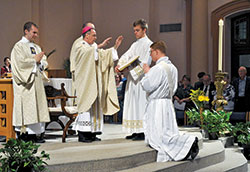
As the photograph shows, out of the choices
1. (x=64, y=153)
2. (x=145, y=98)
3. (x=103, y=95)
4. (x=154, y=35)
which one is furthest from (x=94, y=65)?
(x=154, y=35)

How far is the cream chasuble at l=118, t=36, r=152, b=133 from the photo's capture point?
5.44 metres

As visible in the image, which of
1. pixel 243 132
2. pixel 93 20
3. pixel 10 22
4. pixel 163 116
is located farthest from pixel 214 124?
pixel 93 20

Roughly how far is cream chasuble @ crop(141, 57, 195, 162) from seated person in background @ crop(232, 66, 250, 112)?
353 cm

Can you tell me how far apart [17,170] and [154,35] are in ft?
29.6

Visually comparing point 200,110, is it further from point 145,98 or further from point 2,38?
point 2,38

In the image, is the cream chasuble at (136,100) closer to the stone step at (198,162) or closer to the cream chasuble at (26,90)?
the stone step at (198,162)

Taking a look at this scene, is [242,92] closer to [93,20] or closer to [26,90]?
[26,90]

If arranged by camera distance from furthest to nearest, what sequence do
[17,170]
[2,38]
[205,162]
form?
[2,38], [205,162], [17,170]

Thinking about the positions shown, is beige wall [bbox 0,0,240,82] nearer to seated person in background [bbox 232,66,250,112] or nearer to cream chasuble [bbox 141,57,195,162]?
seated person in background [bbox 232,66,250,112]

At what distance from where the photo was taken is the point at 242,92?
8.15 meters

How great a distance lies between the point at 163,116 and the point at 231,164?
1.20 m

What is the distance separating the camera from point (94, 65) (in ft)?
17.5

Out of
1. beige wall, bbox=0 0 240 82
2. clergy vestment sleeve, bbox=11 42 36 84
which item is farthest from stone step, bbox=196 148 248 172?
beige wall, bbox=0 0 240 82

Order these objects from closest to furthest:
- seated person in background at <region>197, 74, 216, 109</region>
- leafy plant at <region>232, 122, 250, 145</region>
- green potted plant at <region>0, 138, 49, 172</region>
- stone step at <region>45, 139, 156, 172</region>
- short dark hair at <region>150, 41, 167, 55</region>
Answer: green potted plant at <region>0, 138, 49, 172</region>
stone step at <region>45, 139, 156, 172</region>
short dark hair at <region>150, 41, 167, 55</region>
leafy plant at <region>232, 122, 250, 145</region>
seated person in background at <region>197, 74, 216, 109</region>
